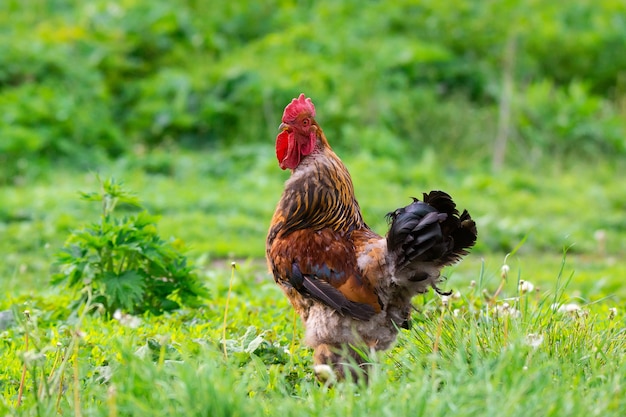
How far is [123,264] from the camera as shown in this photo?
207 inches

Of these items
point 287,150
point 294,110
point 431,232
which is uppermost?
point 294,110

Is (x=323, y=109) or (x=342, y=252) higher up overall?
(x=323, y=109)

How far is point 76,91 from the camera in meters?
11.7

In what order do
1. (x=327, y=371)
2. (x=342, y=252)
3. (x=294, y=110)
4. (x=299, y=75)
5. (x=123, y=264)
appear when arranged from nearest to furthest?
1. (x=327, y=371)
2. (x=342, y=252)
3. (x=294, y=110)
4. (x=123, y=264)
5. (x=299, y=75)

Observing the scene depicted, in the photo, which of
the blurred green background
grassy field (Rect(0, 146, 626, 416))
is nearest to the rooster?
grassy field (Rect(0, 146, 626, 416))

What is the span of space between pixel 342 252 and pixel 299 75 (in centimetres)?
843

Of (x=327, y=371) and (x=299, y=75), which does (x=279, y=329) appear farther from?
(x=299, y=75)

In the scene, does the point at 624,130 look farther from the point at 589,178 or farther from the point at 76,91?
the point at 76,91

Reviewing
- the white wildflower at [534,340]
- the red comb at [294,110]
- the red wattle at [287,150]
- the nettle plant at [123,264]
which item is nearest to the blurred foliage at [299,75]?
the nettle plant at [123,264]

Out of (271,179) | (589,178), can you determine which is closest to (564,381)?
(271,179)

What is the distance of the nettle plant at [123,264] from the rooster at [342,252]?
3.12ft

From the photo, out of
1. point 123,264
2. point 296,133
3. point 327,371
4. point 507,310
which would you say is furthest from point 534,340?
point 123,264

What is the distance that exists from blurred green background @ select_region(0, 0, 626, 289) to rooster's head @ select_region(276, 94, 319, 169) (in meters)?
3.77

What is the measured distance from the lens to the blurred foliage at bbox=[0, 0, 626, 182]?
11617mm
